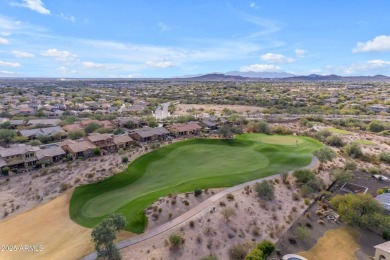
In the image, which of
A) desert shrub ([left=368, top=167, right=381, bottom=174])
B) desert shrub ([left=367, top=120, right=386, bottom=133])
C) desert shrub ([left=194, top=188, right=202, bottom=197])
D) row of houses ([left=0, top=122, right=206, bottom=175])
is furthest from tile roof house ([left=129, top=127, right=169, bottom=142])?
desert shrub ([left=367, top=120, right=386, bottom=133])

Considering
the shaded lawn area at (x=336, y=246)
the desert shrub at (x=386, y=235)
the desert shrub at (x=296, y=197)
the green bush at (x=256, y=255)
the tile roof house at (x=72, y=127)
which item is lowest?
the shaded lawn area at (x=336, y=246)

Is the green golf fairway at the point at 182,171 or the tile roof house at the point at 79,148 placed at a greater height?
the tile roof house at the point at 79,148

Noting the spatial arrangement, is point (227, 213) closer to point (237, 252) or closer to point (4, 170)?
point (237, 252)

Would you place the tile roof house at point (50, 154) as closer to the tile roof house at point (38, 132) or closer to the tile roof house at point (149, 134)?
the tile roof house at point (149, 134)

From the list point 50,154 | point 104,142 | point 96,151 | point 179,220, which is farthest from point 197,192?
point 50,154

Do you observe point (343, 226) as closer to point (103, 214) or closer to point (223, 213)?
point (223, 213)

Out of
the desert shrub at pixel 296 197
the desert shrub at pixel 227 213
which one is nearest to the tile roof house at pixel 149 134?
the desert shrub at pixel 227 213

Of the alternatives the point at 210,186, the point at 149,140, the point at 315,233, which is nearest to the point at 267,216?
the point at 315,233
